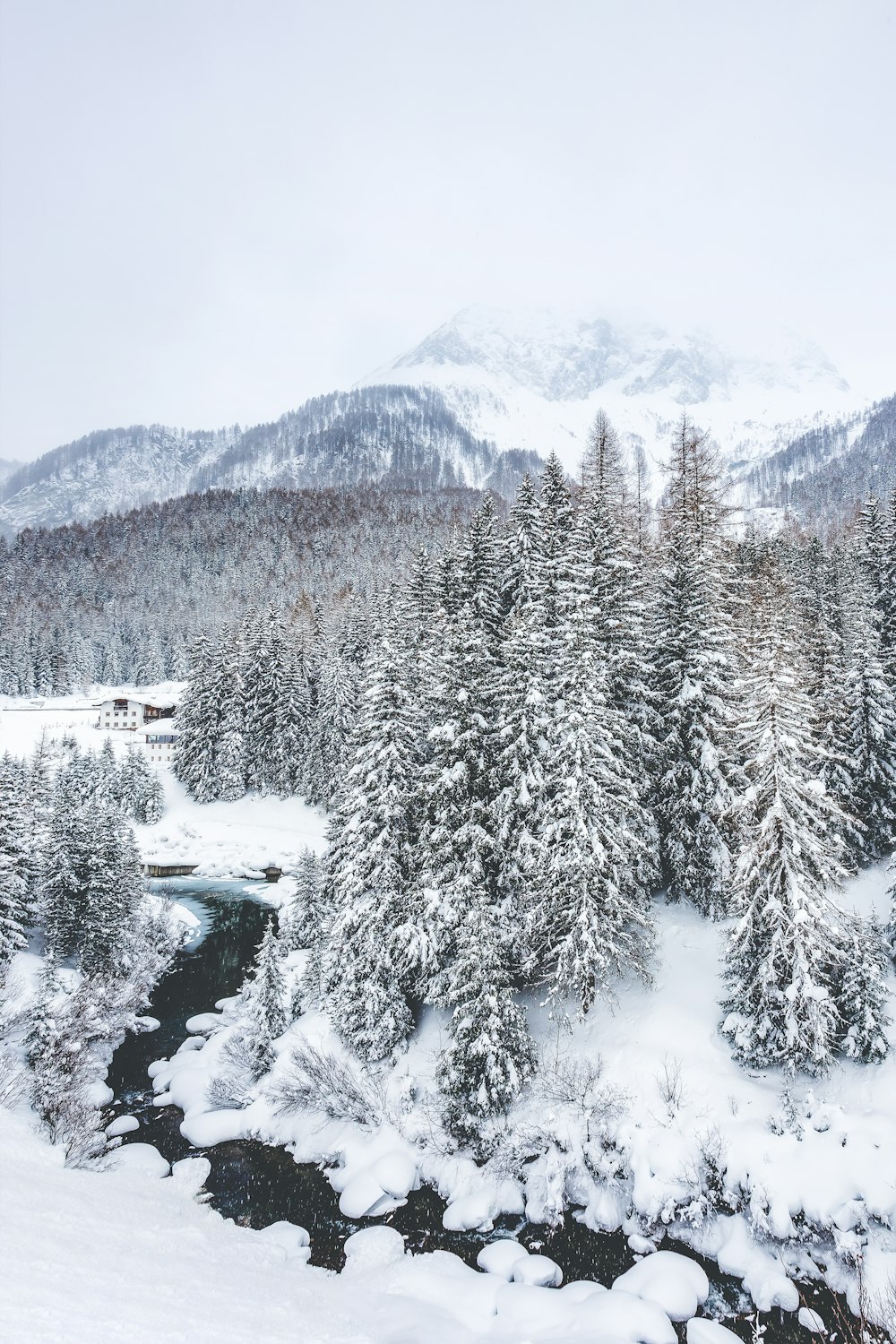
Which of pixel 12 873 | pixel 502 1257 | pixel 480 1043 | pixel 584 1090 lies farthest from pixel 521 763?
pixel 12 873

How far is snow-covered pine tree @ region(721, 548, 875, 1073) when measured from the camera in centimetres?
1758

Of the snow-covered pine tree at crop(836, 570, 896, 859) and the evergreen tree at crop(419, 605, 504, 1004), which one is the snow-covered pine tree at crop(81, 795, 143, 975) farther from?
the snow-covered pine tree at crop(836, 570, 896, 859)

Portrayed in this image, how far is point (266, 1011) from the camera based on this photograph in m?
24.3

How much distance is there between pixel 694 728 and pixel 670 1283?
610 inches

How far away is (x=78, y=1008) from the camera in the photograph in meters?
23.1

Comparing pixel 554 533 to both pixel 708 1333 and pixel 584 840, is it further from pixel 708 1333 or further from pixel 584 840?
pixel 708 1333

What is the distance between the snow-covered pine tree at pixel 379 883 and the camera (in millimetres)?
22188

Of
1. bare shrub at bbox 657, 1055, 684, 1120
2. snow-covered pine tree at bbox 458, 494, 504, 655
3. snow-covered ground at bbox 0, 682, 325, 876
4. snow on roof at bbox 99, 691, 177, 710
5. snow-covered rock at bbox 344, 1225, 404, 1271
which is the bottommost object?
snow-covered ground at bbox 0, 682, 325, 876

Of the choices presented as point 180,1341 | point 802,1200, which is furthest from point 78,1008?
point 802,1200

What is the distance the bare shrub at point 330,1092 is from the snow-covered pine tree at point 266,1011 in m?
2.31

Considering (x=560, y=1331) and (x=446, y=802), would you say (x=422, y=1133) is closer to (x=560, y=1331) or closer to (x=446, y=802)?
(x=560, y=1331)

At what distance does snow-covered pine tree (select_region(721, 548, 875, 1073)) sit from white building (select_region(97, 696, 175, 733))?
8479 cm

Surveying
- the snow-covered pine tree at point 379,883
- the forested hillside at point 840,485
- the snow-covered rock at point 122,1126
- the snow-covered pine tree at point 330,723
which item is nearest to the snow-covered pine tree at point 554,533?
the snow-covered pine tree at point 379,883

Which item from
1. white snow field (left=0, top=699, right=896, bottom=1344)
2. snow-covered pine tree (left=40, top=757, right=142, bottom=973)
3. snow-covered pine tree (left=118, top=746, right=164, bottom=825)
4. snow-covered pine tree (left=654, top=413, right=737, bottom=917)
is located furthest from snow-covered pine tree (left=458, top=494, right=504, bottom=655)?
snow-covered pine tree (left=118, top=746, right=164, bottom=825)
